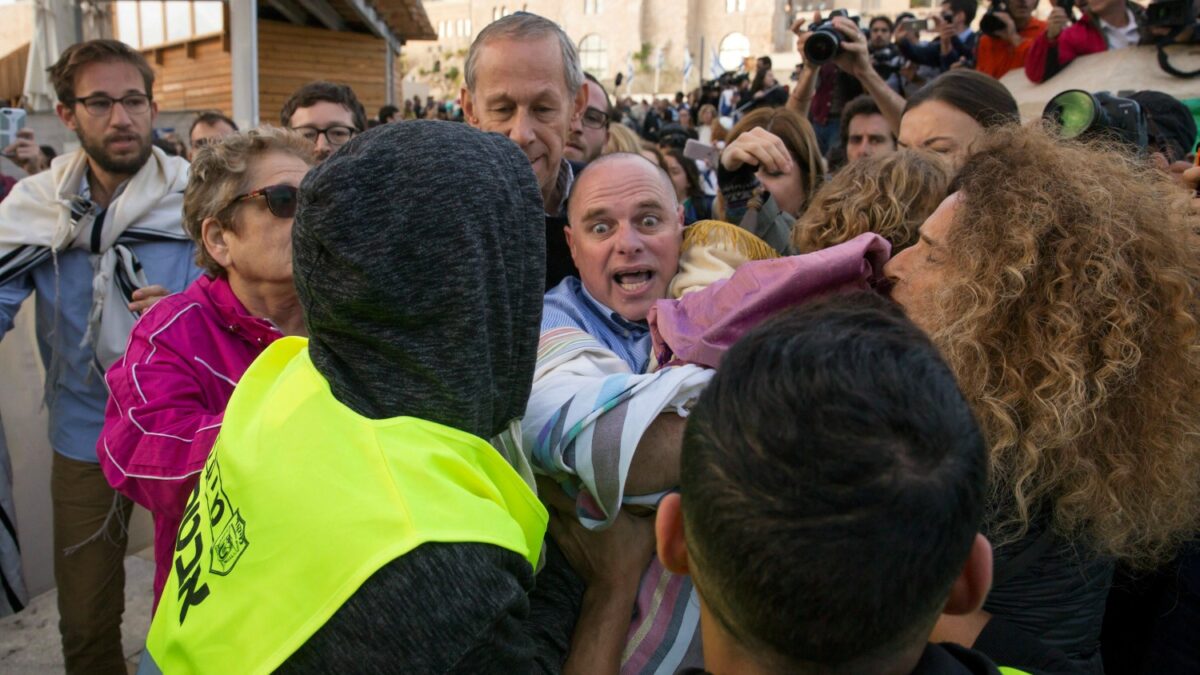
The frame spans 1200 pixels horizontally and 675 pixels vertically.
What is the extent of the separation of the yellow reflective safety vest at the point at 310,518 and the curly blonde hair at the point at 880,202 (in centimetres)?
105

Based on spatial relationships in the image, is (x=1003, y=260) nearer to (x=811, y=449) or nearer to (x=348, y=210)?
(x=811, y=449)

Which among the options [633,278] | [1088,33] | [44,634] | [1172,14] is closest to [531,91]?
[633,278]

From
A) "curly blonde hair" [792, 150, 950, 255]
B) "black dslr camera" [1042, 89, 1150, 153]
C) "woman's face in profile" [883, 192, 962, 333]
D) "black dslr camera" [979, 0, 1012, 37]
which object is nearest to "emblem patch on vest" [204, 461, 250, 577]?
"woman's face in profile" [883, 192, 962, 333]

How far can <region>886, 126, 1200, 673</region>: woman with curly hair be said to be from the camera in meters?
1.24

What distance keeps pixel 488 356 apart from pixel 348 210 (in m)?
0.25

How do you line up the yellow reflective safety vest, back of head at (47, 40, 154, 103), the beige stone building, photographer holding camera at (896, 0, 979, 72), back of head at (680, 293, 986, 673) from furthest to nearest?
the beige stone building → photographer holding camera at (896, 0, 979, 72) → back of head at (47, 40, 154, 103) → the yellow reflective safety vest → back of head at (680, 293, 986, 673)

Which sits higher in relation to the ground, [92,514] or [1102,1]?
[1102,1]

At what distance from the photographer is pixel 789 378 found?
78 cm

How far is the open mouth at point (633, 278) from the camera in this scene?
6.09 ft

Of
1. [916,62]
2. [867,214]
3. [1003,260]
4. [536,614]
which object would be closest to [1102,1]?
[916,62]

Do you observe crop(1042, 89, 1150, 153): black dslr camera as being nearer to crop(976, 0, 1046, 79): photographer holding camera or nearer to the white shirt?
the white shirt

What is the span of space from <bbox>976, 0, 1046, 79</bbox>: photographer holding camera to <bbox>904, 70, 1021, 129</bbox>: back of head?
233 centimetres

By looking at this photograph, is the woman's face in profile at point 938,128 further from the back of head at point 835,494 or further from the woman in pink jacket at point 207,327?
the back of head at point 835,494

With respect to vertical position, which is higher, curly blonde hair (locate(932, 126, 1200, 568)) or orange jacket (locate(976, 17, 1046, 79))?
orange jacket (locate(976, 17, 1046, 79))
